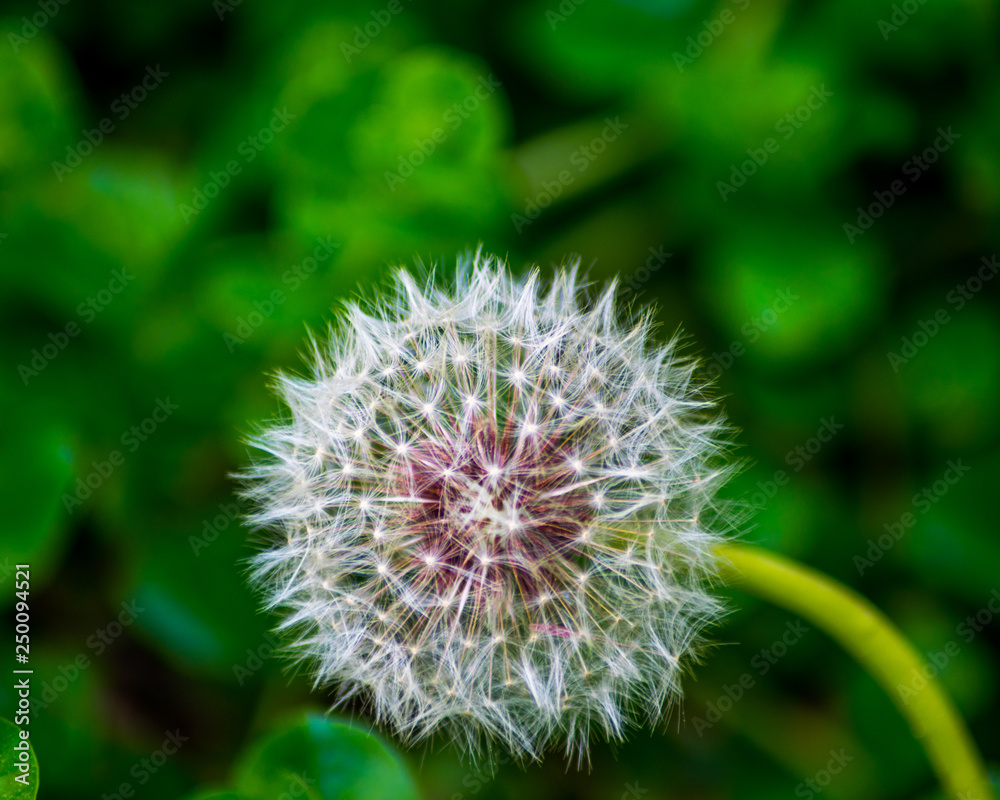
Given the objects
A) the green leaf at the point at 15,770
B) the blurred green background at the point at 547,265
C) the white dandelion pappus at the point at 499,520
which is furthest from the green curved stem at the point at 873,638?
the green leaf at the point at 15,770

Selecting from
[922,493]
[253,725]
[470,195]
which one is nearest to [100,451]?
[253,725]

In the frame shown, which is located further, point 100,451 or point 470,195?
point 100,451

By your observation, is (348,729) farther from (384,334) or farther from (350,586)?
(384,334)

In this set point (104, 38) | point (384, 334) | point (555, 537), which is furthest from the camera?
point (104, 38)

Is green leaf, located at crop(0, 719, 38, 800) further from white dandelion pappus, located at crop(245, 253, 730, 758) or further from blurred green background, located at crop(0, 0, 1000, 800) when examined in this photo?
blurred green background, located at crop(0, 0, 1000, 800)

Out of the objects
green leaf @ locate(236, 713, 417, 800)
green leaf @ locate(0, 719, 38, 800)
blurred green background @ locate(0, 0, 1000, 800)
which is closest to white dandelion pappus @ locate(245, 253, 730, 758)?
green leaf @ locate(236, 713, 417, 800)

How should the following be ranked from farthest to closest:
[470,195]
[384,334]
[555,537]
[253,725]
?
1. [253,725]
2. [470,195]
3. [384,334]
4. [555,537]
